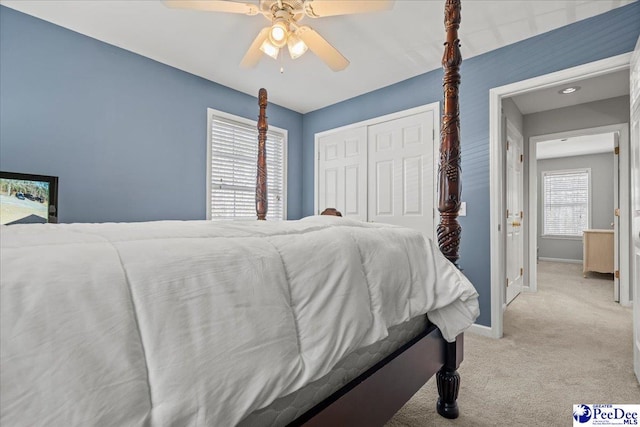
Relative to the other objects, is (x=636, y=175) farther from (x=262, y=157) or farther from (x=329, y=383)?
(x=262, y=157)

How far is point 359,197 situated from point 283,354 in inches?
126

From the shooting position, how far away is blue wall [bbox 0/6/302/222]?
2270 mm

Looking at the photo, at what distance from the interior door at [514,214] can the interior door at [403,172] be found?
1.04m

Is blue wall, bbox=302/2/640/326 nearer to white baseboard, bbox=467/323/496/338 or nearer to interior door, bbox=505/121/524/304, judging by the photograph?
white baseboard, bbox=467/323/496/338

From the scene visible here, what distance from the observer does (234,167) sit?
3.70 meters

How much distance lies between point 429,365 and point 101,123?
2.99 meters

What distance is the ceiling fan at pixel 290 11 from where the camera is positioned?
5.99ft

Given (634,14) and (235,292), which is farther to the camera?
(634,14)

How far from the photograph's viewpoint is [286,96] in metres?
3.84

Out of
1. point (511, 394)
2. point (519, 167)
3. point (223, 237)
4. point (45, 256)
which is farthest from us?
point (519, 167)

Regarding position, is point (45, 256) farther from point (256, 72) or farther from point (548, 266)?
point (548, 266)

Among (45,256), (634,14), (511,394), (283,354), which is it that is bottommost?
(511,394)

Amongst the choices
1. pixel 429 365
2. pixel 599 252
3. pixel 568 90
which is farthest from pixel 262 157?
pixel 599 252

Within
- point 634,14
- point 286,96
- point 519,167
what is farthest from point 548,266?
point 286,96
